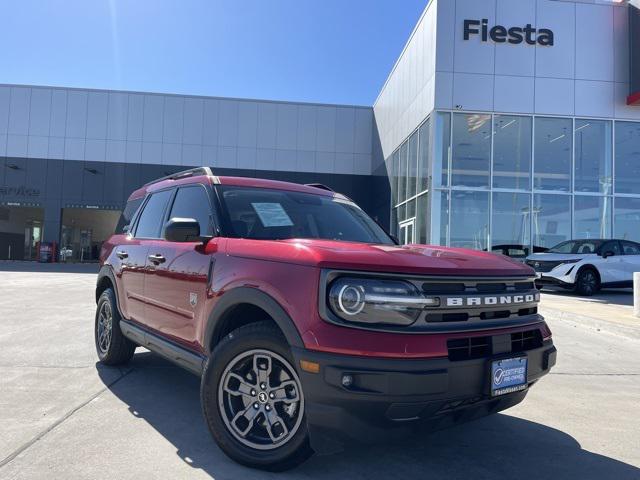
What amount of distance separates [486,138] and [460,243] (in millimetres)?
3852

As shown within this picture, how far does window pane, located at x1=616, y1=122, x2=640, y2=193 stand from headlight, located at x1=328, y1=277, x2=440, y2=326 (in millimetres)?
18457

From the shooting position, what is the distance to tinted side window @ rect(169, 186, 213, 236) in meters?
3.81

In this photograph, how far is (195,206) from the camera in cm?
408

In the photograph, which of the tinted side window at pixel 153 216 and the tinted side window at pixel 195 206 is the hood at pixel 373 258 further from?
the tinted side window at pixel 153 216

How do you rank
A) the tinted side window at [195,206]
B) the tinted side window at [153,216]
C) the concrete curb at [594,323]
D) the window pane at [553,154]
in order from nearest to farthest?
1. the tinted side window at [195,206]
2. the tinted side window at [153,216]
3. the concrete curb at [594,323]
4. the window pane at [553,154]

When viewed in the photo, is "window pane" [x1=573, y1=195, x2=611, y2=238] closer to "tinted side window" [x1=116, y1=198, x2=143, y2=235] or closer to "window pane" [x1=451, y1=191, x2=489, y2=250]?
"window pane" [x1=451, y1=191, x2=489, y2=250]

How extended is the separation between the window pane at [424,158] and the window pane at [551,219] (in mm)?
3848

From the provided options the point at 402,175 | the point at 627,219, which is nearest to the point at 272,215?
the point at 627,219

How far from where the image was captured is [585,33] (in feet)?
57.6

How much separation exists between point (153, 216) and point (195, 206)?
926mm

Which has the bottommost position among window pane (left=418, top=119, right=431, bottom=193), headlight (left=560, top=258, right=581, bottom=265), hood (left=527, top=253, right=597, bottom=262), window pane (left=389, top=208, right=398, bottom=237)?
headlight (left=560, top=258, right=581, bottom=265)

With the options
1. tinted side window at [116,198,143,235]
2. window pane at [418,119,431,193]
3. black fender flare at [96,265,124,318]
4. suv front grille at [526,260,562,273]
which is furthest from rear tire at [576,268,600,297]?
black fender flare at [96,265,124,318]

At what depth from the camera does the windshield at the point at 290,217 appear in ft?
11.9

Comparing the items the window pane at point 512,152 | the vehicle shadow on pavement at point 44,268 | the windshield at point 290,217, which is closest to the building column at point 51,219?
the vehicle shadow on pavement at point 44,268
